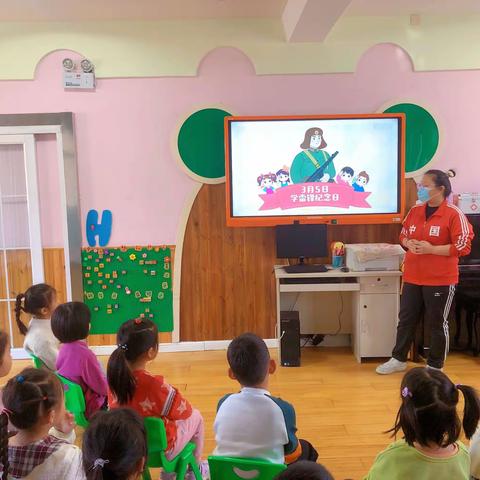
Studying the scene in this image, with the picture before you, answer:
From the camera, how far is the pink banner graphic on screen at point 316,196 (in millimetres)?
4055

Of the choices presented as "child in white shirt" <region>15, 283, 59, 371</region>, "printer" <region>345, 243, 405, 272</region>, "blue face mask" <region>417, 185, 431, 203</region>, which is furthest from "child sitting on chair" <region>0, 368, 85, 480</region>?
"blue face mask" <region>417, 185, 431, 203</region>

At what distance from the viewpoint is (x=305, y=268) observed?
154 inches

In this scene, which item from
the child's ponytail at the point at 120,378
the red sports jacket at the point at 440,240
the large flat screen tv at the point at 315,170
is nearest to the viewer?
the child's ponytail at the point at 120,378

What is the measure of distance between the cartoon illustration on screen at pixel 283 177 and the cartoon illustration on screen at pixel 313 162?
0.03m

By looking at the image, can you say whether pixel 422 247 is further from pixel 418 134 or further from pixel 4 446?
pixel 4 446

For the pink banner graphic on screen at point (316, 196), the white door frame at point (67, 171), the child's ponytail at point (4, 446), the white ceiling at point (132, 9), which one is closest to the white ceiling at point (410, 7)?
the white ceiling at point (132, 9)

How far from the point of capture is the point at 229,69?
13.4 ft

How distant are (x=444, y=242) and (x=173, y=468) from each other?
7.91 ft

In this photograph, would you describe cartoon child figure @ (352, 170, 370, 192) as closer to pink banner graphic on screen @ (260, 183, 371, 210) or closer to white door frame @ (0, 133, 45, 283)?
pink banner graphic on screen @ (260, 183, 371, 210)

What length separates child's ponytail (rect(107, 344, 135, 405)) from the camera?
1860 mm

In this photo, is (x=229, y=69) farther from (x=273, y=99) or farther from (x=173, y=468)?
(x=173, y=468)

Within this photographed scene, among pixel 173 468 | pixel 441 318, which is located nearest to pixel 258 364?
pixel 173 468

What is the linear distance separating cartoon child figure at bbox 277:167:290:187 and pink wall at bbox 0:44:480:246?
0.52 metres

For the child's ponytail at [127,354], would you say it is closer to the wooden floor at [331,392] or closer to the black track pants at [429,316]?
the wooden floor at [331,392]
